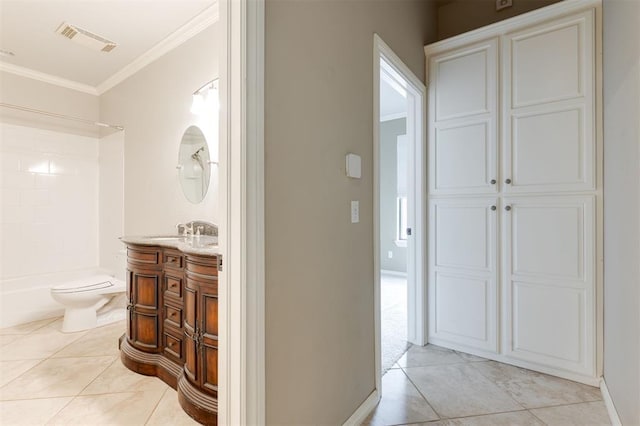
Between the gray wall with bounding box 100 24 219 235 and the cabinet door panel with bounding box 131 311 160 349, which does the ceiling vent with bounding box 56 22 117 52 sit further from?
the cabinet door panel with bounding box 131 311 160 349

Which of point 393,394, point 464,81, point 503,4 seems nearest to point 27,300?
point 393,394

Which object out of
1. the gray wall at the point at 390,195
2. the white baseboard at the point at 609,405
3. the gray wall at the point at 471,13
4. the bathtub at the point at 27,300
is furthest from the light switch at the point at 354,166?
the gray wall at the point at 390,195

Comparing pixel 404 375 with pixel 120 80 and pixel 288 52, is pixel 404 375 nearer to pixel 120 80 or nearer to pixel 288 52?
pixel 288 52

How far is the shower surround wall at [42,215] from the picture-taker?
3143 millimetres

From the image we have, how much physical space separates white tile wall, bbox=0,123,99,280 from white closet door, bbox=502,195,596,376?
4325 millimetres

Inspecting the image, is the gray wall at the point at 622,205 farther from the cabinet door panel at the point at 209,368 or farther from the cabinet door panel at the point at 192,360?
the cabinet door panel at the point at 192,360

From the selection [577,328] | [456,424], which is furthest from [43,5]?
[577,328]

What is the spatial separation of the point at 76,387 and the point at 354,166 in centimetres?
212

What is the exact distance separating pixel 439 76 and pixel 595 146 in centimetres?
113

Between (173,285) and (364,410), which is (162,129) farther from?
(364,410)

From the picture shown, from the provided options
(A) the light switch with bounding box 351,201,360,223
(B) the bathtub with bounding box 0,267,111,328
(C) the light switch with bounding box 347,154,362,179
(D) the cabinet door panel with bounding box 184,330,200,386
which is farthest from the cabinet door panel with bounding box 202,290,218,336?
(B) the bathtub with bounding box 0,267,111,328

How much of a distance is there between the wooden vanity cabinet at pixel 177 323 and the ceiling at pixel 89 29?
180 cm

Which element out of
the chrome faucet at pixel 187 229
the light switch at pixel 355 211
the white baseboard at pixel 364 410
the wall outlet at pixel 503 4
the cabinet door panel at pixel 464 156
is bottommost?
the white baseboard at pixel 364 410

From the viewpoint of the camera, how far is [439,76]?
2439 millimetres
